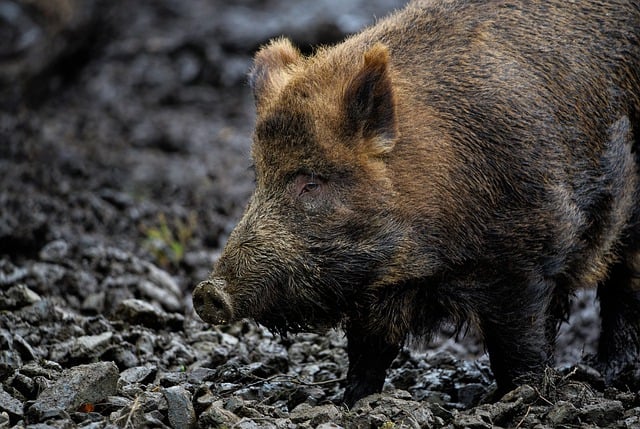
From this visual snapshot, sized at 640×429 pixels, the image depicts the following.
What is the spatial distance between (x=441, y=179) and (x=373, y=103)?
0.55m

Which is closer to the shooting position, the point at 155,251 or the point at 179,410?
the point at 179,410

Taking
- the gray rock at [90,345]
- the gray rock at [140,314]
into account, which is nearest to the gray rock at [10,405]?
the gray rock at [90,345]

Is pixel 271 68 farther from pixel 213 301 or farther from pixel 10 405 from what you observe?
pixel 10 405

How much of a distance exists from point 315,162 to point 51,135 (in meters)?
6.65

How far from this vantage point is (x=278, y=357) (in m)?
6.36

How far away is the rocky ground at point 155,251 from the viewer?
16.0 ft

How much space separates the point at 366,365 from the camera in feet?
19.1

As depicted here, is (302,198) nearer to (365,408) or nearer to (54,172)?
(365,408)

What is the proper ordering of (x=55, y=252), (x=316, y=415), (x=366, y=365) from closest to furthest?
1. (x=316, y=415)
2. (x=366, y=365)
3. (x=55, y=252)

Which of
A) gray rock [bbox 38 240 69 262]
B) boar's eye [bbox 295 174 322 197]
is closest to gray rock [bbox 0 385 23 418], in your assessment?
boar's eye [bbox 295 174 322 197]

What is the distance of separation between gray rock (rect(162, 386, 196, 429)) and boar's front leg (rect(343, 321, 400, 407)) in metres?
1.33

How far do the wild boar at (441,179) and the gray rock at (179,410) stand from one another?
1.53 feet

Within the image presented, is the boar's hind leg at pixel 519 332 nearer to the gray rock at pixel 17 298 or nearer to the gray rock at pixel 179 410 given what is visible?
the gray rock at pixel 179 410

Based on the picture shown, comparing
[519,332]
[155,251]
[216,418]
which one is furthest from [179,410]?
[155,251]
